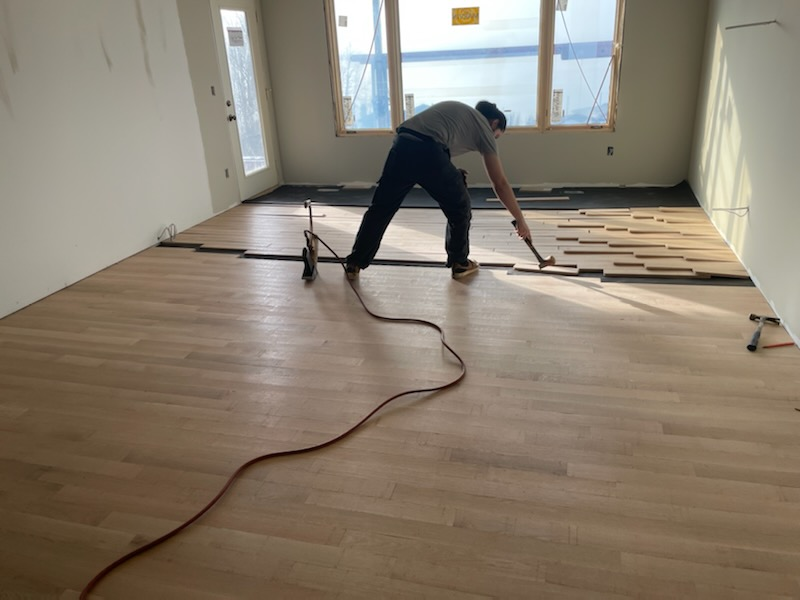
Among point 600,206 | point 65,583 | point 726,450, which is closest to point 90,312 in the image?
point 65,583

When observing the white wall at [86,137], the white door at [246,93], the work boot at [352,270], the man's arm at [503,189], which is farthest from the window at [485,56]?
the work boot at [352,270]

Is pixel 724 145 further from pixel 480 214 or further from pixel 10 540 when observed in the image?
pixel 10 540

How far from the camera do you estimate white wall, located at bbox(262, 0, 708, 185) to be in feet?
18.7

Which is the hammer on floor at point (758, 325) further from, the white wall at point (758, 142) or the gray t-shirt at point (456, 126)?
the gray t-shirt at point (456, 126)

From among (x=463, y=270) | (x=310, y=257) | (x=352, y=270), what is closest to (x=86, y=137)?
(x=310, y=257)

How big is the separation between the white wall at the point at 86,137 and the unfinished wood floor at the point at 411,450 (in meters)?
0.64

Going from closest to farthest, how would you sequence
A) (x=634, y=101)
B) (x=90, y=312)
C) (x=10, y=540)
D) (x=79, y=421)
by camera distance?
(x=10, y=540)
(x=79, y=421)
(x=90, y=312)
(x=634, y=101)

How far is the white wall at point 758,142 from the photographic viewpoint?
310cm

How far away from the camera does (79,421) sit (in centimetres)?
236

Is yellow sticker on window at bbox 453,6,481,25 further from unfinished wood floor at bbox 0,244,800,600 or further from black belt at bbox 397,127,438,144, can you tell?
unfinished wood floor at bbox 0,244,800,600

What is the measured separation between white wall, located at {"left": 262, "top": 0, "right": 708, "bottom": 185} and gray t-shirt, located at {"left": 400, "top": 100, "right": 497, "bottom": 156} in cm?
302

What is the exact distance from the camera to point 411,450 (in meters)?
2.11

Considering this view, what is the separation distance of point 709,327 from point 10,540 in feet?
10.2

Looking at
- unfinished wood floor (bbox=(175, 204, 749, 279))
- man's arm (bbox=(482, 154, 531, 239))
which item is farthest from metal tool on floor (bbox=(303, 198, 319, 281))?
man's arm (bbox=(482, 154, 531, 239))
